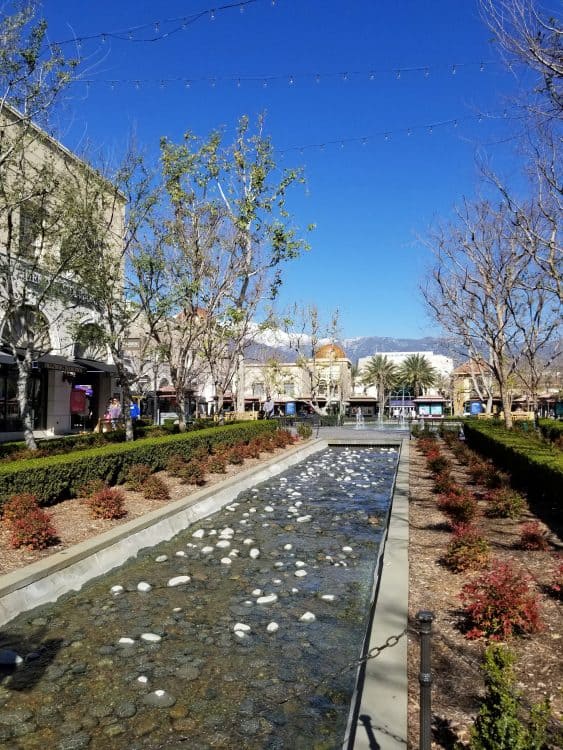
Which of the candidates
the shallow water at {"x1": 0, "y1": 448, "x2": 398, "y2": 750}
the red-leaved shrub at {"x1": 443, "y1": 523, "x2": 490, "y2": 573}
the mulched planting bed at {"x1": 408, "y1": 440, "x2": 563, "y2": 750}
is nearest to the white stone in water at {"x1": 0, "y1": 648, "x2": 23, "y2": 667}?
the shallow water at {"x1": 0, "y1": 448, "x2": 398, "y2": 750}

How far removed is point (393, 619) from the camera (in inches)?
209

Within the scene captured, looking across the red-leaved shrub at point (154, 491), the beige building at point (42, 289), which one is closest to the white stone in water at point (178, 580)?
the red-leaved shrub at point (154, 491)

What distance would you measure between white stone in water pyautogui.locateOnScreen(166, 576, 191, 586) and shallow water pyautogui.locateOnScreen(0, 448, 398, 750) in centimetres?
6

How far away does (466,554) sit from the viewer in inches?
265

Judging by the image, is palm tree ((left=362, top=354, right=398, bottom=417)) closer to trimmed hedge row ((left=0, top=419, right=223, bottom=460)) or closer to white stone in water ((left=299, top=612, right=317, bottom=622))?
trimmed hedge row ((left=0, top=419, right=223, bottom=460))

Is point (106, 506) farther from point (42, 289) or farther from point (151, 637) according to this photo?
point (42, 289)

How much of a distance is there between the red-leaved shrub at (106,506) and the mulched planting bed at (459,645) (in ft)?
15.6

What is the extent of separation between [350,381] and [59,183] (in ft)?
262

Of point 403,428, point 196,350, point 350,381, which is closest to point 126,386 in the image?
point 196,350

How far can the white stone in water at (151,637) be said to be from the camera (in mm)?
5621

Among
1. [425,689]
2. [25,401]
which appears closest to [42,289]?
[25,401]

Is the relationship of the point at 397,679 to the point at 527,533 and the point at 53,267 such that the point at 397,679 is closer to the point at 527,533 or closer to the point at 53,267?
the point at 527,533

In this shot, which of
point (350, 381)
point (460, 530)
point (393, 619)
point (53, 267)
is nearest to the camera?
point (393, 619)

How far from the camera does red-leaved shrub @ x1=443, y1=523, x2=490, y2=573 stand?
22.0ft
